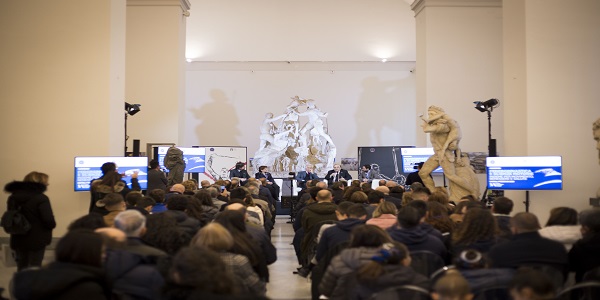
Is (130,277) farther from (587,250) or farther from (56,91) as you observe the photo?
(56,91)

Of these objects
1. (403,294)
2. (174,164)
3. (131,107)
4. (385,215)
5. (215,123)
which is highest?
(215,123)

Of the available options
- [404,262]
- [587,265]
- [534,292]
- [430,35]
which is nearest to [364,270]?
[404,262]

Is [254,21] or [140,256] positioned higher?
[254,21]

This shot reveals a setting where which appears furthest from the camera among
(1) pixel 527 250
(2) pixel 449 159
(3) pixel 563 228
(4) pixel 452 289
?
(2) pixel 449 159

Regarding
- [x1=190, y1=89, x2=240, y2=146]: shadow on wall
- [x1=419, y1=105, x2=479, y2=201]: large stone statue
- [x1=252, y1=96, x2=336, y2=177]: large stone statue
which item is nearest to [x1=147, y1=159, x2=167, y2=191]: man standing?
[x1=419, y1=105, x2=479, y2=201]: large stone statue

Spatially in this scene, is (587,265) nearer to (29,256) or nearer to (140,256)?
(140,256)

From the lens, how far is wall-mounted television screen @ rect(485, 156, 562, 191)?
1136 cm

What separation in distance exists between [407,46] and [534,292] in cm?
2326

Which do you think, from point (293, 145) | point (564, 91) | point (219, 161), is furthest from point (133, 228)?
point (293, 145)

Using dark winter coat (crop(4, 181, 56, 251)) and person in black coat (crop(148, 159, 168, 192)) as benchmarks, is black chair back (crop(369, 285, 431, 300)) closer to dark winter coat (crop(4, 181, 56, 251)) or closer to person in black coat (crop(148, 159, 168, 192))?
dark winter coat (crop(4, 181, 56, 251))

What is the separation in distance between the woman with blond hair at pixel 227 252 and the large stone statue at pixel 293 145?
19025mm

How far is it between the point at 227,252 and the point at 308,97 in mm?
22653

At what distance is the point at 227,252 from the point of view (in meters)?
4.66

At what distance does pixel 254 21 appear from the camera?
25.3 meters
